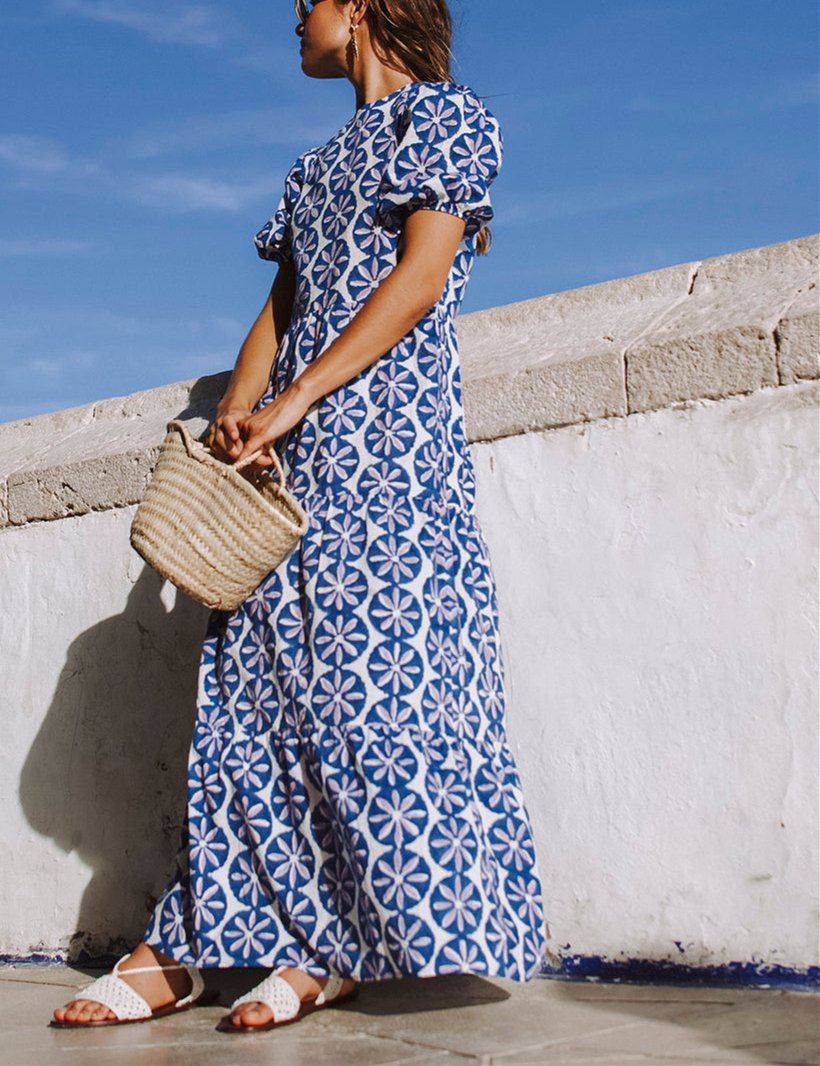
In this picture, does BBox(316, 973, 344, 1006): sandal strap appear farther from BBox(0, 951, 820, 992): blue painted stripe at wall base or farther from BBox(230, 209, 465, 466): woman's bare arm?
BBox(230, 209, 465, 466): woman's bare arm

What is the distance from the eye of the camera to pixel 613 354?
271cm

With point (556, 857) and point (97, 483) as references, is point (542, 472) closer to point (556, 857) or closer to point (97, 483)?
point (556, 857)

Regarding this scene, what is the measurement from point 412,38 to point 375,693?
1.45 metres

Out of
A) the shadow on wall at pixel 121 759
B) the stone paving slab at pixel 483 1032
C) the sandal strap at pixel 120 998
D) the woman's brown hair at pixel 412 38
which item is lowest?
the stone paving slab at pixel 483 1032

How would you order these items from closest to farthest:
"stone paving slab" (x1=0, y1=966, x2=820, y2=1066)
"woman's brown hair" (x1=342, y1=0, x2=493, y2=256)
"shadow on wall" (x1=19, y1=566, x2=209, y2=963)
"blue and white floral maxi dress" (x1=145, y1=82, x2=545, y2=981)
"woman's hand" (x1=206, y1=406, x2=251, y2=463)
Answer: "stone paving slab" (x1=0, y1=966, x2=820, y2=1066), "blue and white floral maxi dress" (x1=145, y1=82, x2=545, y2=981), "woman's hand" (x1=206, y1=406, x2=251, y2=463), "woman's brown hair" (x1=342, y1=0, x2=493, y2=256), "shadow on wall" (x1=19, y1=566, x2=209, y2=963)

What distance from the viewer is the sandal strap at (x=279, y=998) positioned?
2342 millimetres

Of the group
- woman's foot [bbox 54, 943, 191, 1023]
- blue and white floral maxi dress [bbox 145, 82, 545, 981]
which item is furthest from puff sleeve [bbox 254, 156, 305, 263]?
woman's foot [bbox 54, 943, 191, 1023]

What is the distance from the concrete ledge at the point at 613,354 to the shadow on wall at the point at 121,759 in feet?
1.19

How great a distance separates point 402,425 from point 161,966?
1174 mm

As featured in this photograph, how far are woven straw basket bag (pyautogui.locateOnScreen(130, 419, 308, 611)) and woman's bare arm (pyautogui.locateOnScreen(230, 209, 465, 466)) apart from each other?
0.20 feet

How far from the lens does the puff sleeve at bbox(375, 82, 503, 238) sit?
2533 mm

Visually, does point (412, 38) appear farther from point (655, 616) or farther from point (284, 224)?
point (655, 616)

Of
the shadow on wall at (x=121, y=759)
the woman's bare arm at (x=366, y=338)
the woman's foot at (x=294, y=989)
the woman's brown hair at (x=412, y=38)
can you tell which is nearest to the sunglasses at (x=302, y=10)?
the woman's brown hair at (x=412, y=38)

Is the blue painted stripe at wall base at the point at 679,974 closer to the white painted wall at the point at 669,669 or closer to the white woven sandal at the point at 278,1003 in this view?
the white painted wall at the point at 669,669
